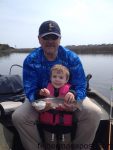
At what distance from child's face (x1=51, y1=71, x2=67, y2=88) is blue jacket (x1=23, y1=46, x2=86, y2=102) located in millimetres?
169

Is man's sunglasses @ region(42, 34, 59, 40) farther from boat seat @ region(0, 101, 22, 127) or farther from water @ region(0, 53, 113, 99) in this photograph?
water @ region(0, 53, 113, 99)

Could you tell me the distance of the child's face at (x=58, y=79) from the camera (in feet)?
12.8

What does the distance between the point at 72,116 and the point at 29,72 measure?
0.78 meters

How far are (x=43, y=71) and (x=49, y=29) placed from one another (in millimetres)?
549

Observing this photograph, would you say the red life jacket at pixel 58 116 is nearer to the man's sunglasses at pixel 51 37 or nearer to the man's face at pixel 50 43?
the man's face at pixel 50 43

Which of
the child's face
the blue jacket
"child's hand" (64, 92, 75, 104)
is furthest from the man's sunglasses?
"child's hand" (64, 92, 75, 104)

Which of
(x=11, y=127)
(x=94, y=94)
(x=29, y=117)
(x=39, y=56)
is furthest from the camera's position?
(x=94, y=94)

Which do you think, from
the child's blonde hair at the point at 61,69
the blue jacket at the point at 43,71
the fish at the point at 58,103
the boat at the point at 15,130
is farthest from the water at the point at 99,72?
the fish at the point at 58,103

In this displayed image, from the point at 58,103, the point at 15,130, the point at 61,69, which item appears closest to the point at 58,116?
the point at 58,103

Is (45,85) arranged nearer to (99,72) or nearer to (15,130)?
(15,130)

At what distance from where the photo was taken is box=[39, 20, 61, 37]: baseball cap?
12.9 feet

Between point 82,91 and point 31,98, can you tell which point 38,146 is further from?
point 82,91

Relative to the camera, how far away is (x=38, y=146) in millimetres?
3936

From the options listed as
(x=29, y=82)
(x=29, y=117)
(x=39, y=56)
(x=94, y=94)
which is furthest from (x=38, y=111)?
(x=94, y=94)
